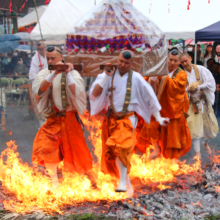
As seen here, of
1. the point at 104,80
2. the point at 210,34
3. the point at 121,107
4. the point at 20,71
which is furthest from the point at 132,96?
the point at 20,71

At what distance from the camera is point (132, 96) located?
4.25m

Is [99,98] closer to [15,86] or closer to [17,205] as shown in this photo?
[17,205]

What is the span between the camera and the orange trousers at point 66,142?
4.39 metres

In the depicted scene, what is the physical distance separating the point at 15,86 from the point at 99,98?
10058 mm

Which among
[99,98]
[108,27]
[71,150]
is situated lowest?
[71,150]

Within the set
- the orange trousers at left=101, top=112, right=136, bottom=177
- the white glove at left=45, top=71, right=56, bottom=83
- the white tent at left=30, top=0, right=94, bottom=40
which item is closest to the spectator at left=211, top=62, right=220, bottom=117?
the white tent at left=30, top=0, right=94, bottom=40

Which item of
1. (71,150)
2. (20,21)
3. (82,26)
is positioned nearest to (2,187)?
(71,150)

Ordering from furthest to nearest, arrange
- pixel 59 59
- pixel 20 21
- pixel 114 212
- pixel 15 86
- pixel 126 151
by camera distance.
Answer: pixel 20 21 < pixel 15 86 < pixel 59 59 < pixel 126 151 < pixel 114 212

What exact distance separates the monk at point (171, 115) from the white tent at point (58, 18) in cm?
565

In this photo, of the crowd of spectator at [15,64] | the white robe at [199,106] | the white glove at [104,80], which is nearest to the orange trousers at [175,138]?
the white robe at [199,106]

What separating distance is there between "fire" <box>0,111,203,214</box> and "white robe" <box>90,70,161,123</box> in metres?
0.94

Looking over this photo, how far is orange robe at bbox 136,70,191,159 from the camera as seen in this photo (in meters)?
5.04

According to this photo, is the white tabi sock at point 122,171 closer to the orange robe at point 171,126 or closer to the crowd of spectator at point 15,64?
the orange robe at point 171,126

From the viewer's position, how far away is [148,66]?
4344 millimetres
